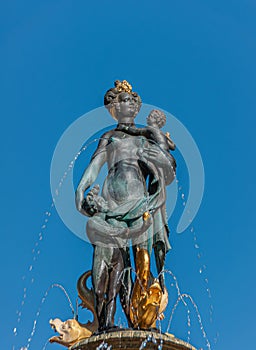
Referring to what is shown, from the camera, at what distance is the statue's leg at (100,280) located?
13.0m

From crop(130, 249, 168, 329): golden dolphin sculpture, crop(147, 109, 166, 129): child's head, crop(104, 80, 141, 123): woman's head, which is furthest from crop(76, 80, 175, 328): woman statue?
crop(147, 109, 166, 129): child's head

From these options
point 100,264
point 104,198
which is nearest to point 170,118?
point 104,198

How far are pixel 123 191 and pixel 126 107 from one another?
6.64 feet

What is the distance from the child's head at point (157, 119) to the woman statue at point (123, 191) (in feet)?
1.19

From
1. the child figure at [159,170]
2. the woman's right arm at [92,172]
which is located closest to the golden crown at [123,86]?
the child figure at [159,170]

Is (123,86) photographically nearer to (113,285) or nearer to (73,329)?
(113,285)

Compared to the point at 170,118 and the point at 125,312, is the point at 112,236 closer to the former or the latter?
the point at 125,312

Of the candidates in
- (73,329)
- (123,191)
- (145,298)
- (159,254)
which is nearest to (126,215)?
(123,191)

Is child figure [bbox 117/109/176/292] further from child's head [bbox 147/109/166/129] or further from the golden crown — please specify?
the golden crown

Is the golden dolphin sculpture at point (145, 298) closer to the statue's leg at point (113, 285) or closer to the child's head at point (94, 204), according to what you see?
the statue's leg at point (113, 285)

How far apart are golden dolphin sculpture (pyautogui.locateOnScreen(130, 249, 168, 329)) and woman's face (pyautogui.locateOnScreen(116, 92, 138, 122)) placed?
309cm

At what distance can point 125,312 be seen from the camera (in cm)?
1327

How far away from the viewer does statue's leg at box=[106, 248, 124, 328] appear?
42.3 ft

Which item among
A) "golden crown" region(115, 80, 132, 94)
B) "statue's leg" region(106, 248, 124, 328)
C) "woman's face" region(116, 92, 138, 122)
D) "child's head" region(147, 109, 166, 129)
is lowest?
"statue's leg" region(106, 248, 124, 328)
